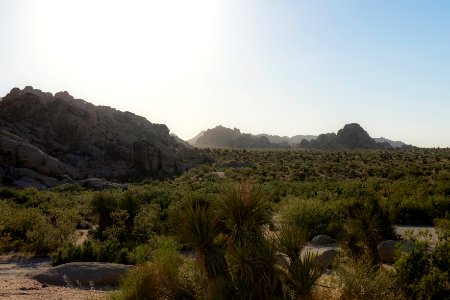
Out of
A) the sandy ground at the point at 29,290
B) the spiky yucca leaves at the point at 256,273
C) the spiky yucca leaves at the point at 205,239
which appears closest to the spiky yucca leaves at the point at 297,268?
the spiky yucca leaves at the point at 256,273

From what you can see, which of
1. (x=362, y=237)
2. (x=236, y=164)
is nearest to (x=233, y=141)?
(x=236, y=164)

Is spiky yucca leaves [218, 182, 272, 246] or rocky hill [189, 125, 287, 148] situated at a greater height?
rocky hill [189, 125, 287, 148]

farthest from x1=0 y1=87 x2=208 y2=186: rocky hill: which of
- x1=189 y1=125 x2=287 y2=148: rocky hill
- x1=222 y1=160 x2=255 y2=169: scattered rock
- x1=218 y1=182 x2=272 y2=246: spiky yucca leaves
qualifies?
x1=189 y1=125 x2=287 y2=148: rocky hill

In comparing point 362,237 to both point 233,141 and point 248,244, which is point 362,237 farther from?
point 233,141

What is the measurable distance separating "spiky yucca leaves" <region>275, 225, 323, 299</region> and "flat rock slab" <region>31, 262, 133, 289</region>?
552cm

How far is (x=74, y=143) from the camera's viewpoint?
61438 millimetres

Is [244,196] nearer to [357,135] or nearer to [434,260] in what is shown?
[434,260]

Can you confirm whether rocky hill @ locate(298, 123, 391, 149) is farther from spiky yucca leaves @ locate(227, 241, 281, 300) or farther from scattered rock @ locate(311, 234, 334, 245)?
spiky yucca leaves @ locate(227, 241, 281, 300)

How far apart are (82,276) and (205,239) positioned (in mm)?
5470

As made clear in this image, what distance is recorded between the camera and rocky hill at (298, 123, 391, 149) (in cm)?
13575

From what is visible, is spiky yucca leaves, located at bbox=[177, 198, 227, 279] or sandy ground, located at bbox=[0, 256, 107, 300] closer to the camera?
spiky yucca leaves, located at bbox=[177, 198, 227, 279]

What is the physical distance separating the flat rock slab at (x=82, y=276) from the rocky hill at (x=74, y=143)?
3700cm

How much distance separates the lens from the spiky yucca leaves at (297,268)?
7.16 meters

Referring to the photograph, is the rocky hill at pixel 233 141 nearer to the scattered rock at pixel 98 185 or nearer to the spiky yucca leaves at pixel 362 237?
the scattered rock at pixel 98 185
